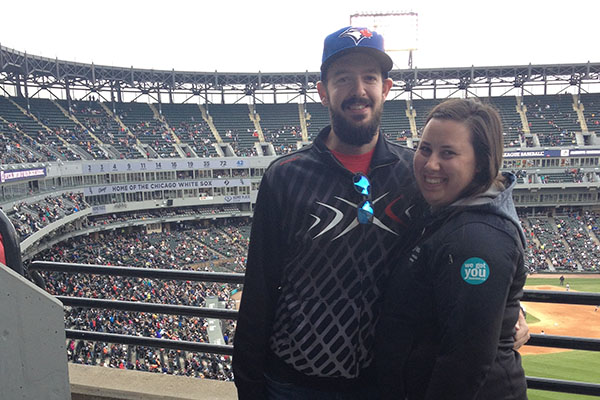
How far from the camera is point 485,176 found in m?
1.90

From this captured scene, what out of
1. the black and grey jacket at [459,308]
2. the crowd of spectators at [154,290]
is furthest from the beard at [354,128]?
the crowd of spectators at [154,290]

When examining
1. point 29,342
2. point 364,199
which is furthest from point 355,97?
point 29,342

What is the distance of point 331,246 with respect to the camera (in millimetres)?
2236

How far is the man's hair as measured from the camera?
6.19 feet

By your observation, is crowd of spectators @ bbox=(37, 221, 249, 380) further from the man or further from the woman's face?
the woman's face

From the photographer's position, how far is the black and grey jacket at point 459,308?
1.64 meters

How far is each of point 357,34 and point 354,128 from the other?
48 cm

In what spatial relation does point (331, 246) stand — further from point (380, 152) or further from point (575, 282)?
point (575, 282)

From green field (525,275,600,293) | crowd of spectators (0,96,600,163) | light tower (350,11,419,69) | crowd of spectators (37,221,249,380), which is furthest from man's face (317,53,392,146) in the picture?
light tower (350,11,419,69)

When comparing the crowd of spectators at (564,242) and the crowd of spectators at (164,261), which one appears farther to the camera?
the crowd of spectators at (564,242)

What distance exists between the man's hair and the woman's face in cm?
2

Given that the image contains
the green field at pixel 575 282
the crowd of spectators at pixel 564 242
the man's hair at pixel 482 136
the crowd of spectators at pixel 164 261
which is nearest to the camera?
the man's hair at pixel 482 136

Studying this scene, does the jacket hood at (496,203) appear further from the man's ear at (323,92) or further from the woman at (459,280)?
the man's ear at (323,92)

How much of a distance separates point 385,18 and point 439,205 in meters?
58.0
